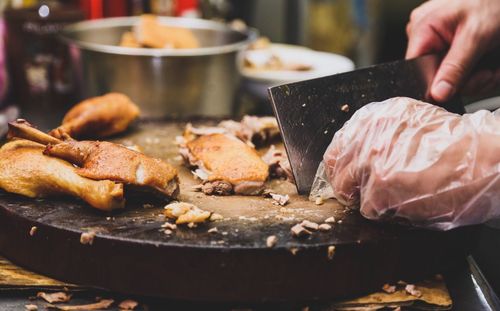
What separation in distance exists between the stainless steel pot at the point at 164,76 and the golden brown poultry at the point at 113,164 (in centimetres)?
85

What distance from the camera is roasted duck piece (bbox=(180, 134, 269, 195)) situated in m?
1.74

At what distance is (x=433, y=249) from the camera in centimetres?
157

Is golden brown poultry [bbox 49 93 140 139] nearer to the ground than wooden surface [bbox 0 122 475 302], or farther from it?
farther from it

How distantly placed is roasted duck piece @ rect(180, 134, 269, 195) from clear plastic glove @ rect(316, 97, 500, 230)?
0.88 feet

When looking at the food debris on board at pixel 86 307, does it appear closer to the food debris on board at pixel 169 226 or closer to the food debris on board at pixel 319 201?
the food debris on board at pixel 169 226

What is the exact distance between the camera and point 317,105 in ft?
5.88

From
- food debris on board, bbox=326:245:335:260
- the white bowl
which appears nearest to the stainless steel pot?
the white bowl

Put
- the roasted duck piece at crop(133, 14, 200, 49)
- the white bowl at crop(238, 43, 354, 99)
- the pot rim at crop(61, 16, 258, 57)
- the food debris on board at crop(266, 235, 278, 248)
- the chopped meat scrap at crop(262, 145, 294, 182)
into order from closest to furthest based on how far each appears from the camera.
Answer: the food debris on board at crop(266, 235, 278, 248) < the chopped meat scrap at crop(262, 145, 294, 182) < the pot rim at crop(61, 16, 258, 57) < the roasted duck piece at crop(133, 14, 200, 49) < the white bowl at crop(238, 43, 354, 99)

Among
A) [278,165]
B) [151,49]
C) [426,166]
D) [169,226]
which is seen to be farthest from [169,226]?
[151,49]

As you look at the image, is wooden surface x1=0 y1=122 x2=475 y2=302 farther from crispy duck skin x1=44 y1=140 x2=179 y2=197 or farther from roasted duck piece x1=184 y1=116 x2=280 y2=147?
roasted duck piece x1=184 y1=116 x2=280 y2=147

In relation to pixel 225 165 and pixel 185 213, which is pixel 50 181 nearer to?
pixel 185 213

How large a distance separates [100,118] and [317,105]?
773mm

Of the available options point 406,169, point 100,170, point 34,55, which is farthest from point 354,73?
point 34,55

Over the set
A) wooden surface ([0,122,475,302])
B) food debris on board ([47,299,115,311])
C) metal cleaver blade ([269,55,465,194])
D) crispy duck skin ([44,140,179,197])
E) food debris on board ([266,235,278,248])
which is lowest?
food debris on board ([47,299,115,311])
